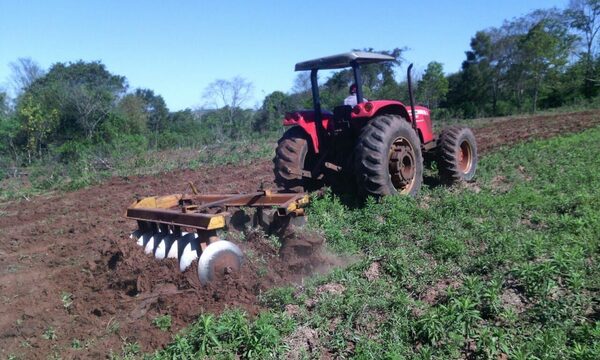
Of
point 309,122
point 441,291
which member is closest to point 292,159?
point 309,122

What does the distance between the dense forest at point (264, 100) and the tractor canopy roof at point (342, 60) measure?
34.2 ft

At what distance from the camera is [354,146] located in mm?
6777

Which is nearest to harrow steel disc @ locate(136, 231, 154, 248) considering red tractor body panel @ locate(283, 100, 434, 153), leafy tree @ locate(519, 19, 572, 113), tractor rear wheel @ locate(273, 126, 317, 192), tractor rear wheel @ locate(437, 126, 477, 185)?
tractor rear wheel @ locate(273, 126, 317, 192)

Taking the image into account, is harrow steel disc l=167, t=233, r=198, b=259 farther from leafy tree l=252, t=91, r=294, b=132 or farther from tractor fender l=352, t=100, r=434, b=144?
leafy tree l=252, t=91, r=294, b=132

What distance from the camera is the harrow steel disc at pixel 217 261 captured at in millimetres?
4660

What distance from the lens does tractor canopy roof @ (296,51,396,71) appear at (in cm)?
638

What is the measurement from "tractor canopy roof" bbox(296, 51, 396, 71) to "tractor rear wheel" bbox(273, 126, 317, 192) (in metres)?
0.85

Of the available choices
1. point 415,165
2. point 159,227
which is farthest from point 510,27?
point 159,227

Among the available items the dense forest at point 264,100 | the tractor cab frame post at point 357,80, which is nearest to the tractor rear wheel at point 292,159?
the tractor cab frame post at point 357,80

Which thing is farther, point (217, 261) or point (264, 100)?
point (264, 100)

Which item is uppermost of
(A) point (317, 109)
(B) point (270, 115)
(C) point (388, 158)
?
(A) point (317, 109)

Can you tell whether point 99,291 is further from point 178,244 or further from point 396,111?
point 396,111

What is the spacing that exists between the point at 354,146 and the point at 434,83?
2714 cm

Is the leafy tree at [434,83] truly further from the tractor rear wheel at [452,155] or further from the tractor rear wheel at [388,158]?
the tractor rear wheel at [388,158]
